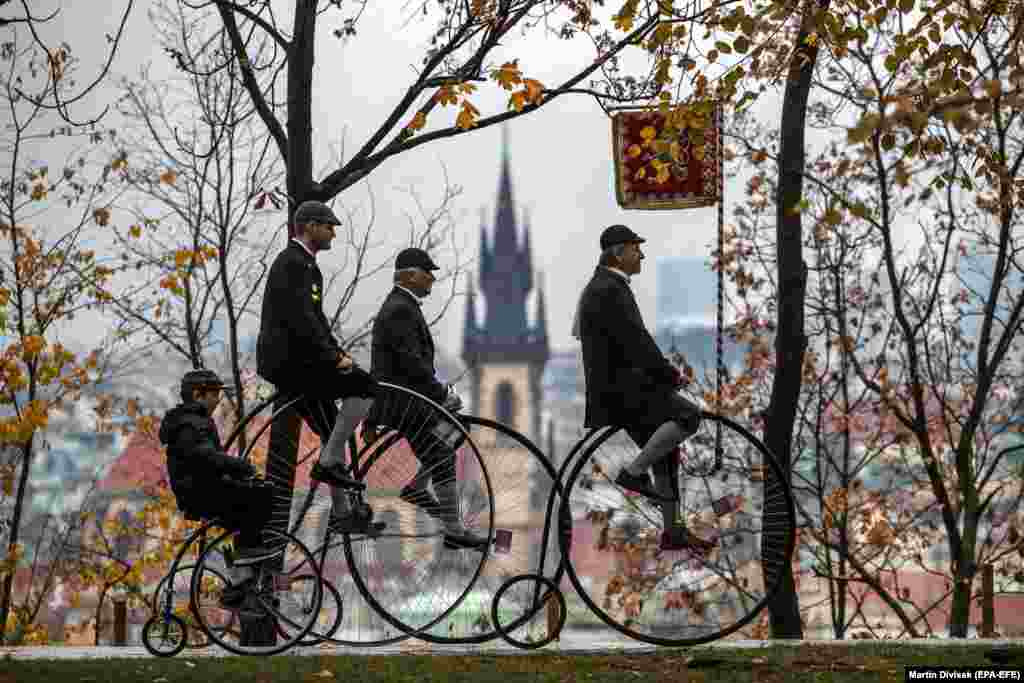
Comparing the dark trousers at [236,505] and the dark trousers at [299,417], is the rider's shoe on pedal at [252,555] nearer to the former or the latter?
the dark trousers at [236,505]

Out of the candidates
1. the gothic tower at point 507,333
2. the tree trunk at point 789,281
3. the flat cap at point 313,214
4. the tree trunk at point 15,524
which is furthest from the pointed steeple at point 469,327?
the flat cap at point 313,214

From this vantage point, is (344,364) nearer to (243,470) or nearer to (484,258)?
(243,470)

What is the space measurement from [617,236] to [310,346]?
168 cm

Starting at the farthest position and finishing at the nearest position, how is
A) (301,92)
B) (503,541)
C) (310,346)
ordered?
(301,92), (503,541), (310,346)

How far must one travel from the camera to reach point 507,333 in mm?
133625

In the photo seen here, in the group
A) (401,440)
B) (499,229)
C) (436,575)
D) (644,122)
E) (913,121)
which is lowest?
(436,575)

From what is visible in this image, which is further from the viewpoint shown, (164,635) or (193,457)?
(164,635)

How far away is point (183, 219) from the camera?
2020 cm

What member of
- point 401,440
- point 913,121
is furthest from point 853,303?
point 913,121

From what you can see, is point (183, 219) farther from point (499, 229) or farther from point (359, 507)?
point (499, 229)

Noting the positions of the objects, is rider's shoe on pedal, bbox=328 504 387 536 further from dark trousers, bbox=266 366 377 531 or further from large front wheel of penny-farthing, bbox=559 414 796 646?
large front wheel of penny-farthing, bbox=559 414 796 646

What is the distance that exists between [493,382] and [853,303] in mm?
118270

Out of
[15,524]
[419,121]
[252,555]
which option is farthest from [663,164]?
[15,524]

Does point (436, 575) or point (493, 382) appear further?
point (493, 382)
